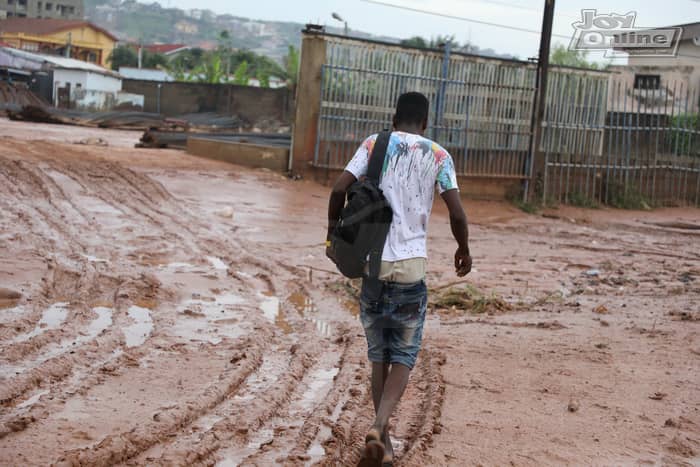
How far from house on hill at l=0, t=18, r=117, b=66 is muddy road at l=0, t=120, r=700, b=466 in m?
57.3

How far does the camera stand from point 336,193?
416 cm

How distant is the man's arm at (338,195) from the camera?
13.6 ft

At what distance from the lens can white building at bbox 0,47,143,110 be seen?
44281 mm

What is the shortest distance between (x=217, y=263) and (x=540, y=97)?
33.2 ft

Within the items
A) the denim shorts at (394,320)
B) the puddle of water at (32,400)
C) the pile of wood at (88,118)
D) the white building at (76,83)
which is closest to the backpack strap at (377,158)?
the denim shorts at (394,320)

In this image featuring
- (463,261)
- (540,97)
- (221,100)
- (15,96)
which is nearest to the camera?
(463,261)

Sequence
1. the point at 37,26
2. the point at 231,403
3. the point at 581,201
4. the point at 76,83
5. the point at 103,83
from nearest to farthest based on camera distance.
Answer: the point at 231,403 < the point at 581,201 < the point at 76,83 < the point at 103,83 < the point at 37,26

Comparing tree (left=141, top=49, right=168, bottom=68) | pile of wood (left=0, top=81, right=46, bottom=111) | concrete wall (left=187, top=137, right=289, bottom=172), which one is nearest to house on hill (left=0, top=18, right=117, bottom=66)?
tree (left=141, top=49, right=168, bottom=68)

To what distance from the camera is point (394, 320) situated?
4172mm

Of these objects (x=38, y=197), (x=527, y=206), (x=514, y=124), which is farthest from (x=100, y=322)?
(x=514, y=124)

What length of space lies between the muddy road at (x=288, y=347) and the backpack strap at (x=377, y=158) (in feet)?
4.35

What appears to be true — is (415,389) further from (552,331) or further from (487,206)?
(487,206)

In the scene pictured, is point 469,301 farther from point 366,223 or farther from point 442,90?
point 442,90

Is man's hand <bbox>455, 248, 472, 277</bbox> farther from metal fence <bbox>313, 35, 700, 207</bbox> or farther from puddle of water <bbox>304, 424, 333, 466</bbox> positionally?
metal fence <bbox>313, 35, 700, 207</bbox>
